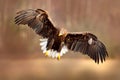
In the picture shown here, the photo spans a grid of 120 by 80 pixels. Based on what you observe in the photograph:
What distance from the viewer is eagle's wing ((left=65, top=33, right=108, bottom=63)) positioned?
5.86 meters

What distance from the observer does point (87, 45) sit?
5.94 m

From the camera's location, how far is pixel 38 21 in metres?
5.70

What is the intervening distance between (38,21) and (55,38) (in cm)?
24

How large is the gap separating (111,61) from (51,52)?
1907 mm

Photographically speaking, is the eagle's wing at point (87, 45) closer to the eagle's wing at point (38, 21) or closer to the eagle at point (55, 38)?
the eagle at point (55, 38)

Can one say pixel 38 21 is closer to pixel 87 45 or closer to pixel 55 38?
pixel 55 38

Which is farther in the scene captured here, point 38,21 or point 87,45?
point 87,45

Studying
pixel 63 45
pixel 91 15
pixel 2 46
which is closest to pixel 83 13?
pixel 91 15

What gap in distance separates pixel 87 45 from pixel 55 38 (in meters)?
0.43

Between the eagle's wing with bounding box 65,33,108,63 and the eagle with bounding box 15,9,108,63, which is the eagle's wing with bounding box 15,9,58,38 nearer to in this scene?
the eagle with bounding box 15,9,108,63

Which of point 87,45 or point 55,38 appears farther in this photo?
point 87,45

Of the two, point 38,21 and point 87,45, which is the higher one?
point 38,21

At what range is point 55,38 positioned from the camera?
223 inches

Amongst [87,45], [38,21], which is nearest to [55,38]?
[38,21]
